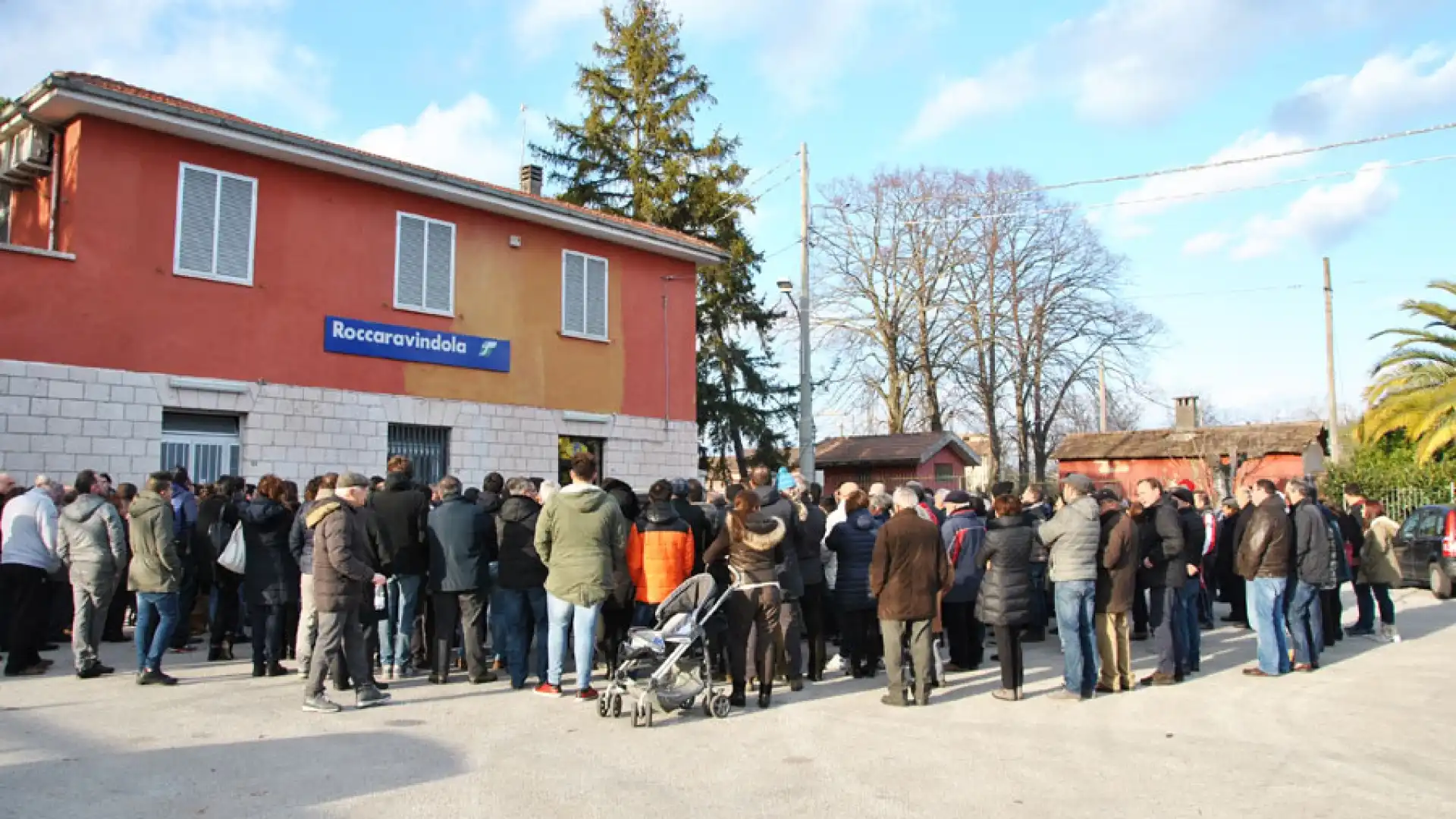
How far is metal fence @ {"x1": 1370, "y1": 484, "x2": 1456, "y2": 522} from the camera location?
25016 millimetres

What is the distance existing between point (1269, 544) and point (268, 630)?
886cm

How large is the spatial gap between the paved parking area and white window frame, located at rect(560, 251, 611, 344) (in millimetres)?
10195

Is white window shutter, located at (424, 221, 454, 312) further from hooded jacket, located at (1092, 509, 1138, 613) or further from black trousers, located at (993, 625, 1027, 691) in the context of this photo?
hooded jacket, located at (1092, 509, 1138, 613)

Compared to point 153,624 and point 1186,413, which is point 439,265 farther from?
point 1186,413

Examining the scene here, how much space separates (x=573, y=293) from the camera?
61.6ft

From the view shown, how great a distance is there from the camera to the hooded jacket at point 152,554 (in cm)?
838

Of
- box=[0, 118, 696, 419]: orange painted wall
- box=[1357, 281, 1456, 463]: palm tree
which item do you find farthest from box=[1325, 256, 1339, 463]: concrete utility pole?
box=[0, 118, 696, 419]: orange painted wall

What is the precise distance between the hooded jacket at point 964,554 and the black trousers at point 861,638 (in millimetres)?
833

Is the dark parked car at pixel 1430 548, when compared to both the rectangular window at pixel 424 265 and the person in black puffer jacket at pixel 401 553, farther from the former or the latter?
the rectangular window at pixel 424 265

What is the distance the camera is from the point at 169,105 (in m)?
13.3

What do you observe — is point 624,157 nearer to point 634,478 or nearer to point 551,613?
point 634,478

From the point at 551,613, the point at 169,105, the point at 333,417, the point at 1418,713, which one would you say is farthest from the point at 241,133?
the point at 1418,713

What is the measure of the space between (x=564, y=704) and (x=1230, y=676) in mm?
6098

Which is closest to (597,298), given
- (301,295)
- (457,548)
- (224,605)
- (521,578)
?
(301,295)
